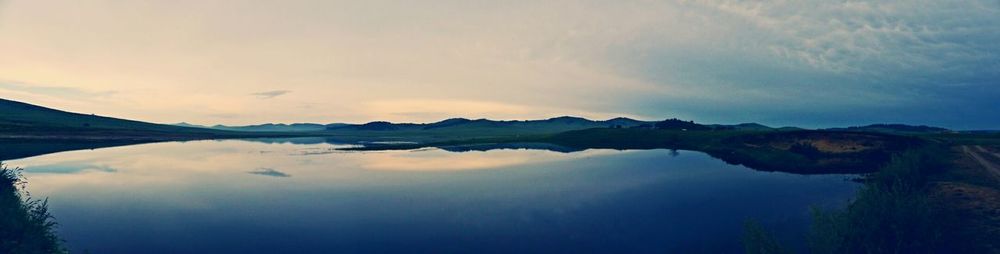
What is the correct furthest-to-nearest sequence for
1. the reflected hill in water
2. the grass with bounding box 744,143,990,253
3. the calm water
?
1. the reflected hill in water
2. the calm water
3. the grass with bounding box 744,143,990,253

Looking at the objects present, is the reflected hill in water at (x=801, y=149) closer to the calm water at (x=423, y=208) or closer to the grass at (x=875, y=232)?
the calm water at (x=423, y=208)

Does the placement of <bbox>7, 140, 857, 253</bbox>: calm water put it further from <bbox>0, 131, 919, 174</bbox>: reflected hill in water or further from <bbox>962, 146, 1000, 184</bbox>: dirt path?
<bbox>962, 146, 1000, 184</bbox>: dirt path

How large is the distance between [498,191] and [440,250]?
18.2m

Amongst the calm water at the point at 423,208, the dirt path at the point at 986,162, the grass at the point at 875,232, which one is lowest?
the calm water at the point at 423,208

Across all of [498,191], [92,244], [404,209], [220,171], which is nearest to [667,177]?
[498,191]

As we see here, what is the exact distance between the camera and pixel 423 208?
106 ft

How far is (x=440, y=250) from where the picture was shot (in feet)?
72.7

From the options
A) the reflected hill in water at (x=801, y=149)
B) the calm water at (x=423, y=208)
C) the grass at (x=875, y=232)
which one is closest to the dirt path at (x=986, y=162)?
the reflected hill in water at (x=801, y=149)

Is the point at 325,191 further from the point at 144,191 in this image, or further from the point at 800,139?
the point at 800,139

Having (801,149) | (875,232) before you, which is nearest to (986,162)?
(801,149)

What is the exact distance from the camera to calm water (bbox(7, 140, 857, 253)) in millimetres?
23569

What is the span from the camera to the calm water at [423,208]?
928 inches

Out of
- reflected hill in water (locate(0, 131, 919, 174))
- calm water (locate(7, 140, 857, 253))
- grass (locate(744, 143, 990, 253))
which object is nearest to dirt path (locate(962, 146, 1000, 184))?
reflected hill in water (locate(0, 131, 919, 174))

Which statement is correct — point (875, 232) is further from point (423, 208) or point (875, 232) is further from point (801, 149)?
point (801, 149)
